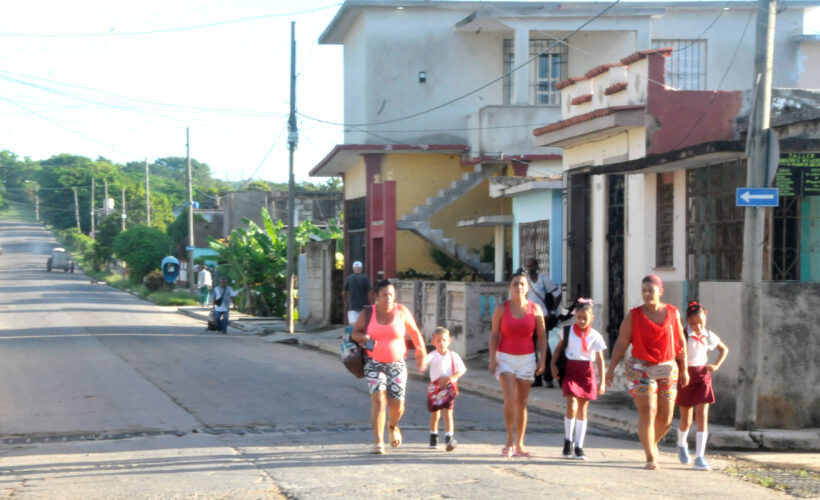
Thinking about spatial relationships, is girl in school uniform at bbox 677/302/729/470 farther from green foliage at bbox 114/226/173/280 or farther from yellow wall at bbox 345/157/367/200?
green foliage at bbox 114/226/173/280

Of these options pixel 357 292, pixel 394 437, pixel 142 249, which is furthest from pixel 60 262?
pixel 394 437

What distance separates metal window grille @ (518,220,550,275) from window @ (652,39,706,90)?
8.42 metres

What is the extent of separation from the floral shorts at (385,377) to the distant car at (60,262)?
75.5 metres

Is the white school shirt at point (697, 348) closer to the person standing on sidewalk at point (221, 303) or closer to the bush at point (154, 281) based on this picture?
the person standing on sidewalk at point (221, 303)

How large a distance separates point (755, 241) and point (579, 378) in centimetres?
293

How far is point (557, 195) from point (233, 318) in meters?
20.2

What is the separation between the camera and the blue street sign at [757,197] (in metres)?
11.1

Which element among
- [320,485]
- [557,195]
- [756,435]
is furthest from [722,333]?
[557,195]

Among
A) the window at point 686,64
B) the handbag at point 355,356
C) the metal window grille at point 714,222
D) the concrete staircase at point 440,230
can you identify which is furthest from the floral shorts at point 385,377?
the window at point 686,64

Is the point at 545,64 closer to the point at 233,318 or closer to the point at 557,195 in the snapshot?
the point at 557,195

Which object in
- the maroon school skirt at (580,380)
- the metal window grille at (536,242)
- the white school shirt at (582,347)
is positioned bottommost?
the maroon school skirt at (580,380)

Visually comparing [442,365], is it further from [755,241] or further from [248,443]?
[755,241]

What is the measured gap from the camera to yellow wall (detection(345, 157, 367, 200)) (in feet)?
100

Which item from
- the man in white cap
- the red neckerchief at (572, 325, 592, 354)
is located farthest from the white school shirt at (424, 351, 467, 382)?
the man in white cap
